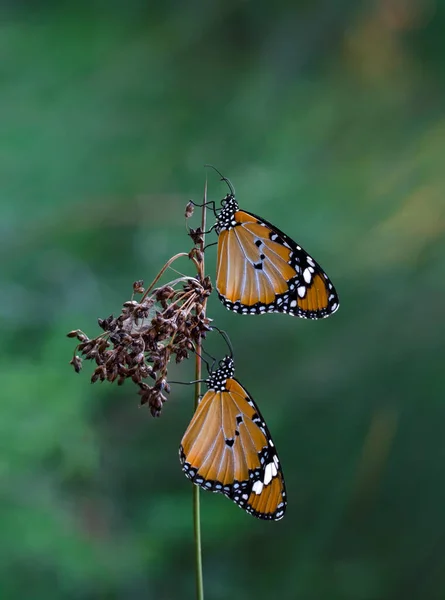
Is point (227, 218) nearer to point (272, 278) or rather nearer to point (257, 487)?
point (272, 278)

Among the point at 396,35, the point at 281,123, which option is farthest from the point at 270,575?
the point at 396,35

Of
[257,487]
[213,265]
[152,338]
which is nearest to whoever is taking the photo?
[152,338]

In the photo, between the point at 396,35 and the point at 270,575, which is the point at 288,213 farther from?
the point at 270,575

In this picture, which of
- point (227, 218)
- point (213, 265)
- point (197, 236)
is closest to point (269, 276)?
point (227, 218)

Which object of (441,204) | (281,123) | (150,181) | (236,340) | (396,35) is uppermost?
(396,35)

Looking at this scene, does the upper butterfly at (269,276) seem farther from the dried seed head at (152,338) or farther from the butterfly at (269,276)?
the dried seed head at (152,338)

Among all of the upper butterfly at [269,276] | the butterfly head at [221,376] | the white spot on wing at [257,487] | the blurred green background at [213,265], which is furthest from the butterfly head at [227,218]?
the blurred green background at [213,265]

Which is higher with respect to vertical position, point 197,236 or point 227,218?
point 227,218
